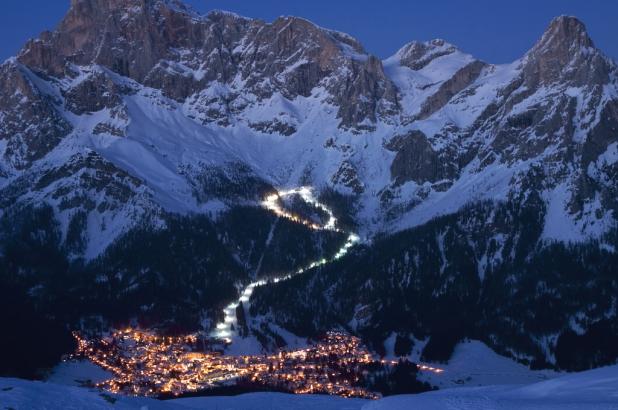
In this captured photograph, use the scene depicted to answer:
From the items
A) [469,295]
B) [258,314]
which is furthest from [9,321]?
[469,295]

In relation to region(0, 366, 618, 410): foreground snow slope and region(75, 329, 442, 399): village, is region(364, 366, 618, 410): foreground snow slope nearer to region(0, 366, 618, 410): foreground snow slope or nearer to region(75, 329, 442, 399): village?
region(0, 366, 618, 410): foreground snow slope

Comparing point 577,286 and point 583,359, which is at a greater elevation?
point 577,286

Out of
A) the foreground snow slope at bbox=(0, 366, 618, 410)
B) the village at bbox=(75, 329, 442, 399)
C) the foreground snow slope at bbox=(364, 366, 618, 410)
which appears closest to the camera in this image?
the foreground snow slope at bbox=(0, 366, 618, 410)

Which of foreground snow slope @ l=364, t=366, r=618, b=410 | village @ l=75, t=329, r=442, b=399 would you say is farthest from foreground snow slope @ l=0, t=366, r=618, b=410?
village @ l=75, t=329, r=442, b=399

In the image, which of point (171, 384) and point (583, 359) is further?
point (583, 359)

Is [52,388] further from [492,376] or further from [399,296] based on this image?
[399,296]

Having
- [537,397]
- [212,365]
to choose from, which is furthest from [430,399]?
[212,365]

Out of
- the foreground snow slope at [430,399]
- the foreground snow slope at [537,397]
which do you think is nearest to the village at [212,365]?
the foreground snow slope at [430,399]

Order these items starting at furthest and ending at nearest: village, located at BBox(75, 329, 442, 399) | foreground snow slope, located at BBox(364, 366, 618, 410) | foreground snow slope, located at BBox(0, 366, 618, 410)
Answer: village, located at BBox(75, 329, 442, 399) → foreground snow slope, located at BBox(364, 366, 618, 410) → foreground snow slope, located at BBox(0, 366, 618, 410)

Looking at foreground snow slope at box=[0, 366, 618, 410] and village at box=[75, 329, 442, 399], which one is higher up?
village at box=[75, 329, 442, 399]
